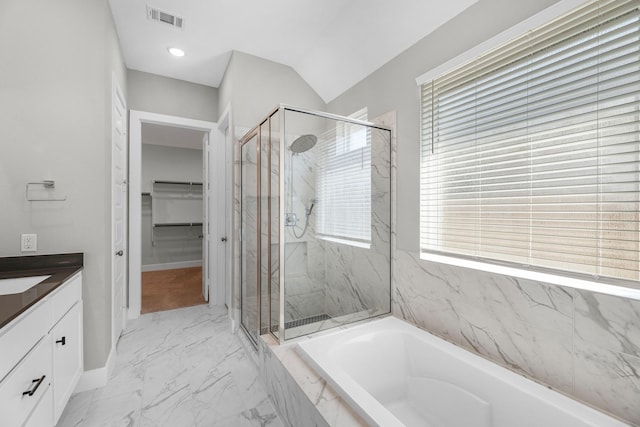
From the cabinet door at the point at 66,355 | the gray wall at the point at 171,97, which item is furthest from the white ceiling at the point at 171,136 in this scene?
the cabinet door at the point at 66,355

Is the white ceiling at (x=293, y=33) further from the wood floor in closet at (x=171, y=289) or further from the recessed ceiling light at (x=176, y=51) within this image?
the wood floor in closet at (x=171, y=289)

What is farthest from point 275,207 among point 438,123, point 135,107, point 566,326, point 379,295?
point 135,107

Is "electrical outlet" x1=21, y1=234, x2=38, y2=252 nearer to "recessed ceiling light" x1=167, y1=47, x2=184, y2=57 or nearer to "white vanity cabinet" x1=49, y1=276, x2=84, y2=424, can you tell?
"white vanity cabinet" x1=49, y1=276, x2=84, y2=424

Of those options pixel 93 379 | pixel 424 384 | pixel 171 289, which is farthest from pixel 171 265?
pixel 424 384

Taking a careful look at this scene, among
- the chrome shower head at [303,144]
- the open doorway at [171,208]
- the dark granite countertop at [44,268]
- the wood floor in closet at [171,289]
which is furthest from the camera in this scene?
the open doorway at [171,208]

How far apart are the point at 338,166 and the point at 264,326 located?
131 cm

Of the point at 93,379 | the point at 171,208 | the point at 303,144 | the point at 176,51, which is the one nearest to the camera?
the point at 93,379

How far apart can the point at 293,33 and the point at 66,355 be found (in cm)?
271

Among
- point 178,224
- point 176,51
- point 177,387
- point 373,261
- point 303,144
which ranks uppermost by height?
point 176,51

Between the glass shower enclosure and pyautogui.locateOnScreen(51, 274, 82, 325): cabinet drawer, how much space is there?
112 centimetres

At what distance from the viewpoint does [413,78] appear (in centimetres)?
199

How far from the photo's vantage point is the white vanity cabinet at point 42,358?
1004mm

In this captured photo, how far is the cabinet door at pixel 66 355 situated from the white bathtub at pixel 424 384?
3.98 feet

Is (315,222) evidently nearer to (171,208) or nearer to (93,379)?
(93,379)
